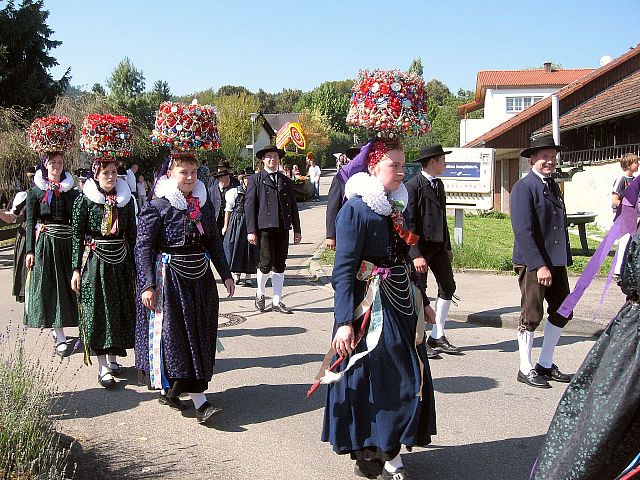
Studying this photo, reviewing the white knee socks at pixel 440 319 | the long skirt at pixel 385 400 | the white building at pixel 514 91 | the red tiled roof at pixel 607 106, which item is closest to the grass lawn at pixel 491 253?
the red tiled roof at pixel 607 106

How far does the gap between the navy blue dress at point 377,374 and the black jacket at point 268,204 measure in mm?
5092

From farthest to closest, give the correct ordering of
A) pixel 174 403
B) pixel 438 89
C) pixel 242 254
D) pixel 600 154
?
pixel 438 89, pixel 600 154, pixel 242 254, pixel 174 403

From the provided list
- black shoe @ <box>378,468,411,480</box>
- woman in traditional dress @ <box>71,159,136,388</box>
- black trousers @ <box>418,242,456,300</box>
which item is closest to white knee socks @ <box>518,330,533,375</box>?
black trousers @ <box>418,242,456,300</box>

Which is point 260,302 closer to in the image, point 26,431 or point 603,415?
point 26,431

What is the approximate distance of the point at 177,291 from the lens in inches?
206

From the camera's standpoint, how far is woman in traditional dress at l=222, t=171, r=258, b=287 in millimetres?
11492

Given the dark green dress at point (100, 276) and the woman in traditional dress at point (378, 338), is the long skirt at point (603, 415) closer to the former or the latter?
the woman in traditional dress at point (378, 338)

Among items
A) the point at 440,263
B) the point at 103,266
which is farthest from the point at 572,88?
the point at 103,266

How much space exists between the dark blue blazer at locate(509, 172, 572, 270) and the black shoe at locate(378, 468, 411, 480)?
2619 mm

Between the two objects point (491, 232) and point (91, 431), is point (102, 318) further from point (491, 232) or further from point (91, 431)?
point (491, 232)

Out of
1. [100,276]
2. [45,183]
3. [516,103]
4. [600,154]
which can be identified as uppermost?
[516,103]

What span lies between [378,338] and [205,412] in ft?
6.22

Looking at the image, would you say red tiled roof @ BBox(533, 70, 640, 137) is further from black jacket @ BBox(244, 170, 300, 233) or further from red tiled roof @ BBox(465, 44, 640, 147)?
black jacket @ BBox(244, 170, 300, 233)

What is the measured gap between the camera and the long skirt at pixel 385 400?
154 inches
